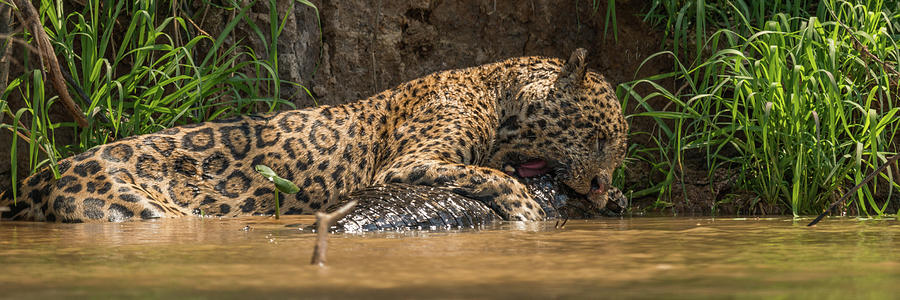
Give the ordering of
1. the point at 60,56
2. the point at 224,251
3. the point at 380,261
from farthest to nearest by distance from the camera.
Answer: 1. the point at 60,56
2. the point at 224,251
3. the point at 380,261

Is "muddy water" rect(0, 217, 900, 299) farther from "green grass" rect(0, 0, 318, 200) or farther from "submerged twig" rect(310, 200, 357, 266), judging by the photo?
"green grass" rect(0, 0, 318, 200)

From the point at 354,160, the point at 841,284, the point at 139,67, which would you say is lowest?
the point at 841,284

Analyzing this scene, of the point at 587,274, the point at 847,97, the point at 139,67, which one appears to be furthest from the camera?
the point at 139,67

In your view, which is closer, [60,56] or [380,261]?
[380,261]

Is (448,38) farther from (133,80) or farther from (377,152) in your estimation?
(133,80)

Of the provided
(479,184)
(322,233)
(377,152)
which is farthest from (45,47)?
(322,233)

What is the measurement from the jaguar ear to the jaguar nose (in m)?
0.60

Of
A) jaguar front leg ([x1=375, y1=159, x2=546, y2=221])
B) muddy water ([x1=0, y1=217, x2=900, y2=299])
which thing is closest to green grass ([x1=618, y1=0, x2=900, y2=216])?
jaguar front leg ([x1=375, y1=159, x2=546, y2=221])

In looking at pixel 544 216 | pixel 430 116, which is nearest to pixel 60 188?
pixel 430 116

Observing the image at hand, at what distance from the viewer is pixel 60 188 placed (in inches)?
170

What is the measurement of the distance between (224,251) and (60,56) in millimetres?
4281

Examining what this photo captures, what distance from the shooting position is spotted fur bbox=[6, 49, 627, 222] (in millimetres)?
4246

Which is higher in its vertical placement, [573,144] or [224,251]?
[573,144]

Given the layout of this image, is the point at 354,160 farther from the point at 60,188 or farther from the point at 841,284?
the point at 841,284
